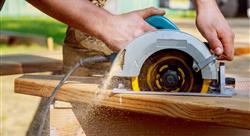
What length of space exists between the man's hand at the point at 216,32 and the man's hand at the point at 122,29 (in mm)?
153

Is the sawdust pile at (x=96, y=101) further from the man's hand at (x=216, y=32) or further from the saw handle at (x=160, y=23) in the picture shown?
the man's hand at (x=216, y=32)

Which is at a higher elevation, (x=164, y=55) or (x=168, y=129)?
(x=164, y=55)

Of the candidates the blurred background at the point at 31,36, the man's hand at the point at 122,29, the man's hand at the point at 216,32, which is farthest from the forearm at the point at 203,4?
the blurred background at the point at 31,36

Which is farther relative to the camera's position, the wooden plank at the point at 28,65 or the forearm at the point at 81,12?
the wooden plank at the point at 28,65

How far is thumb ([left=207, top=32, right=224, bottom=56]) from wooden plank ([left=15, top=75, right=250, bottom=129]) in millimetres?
103

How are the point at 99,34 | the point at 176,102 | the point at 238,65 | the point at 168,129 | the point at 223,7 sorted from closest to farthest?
the point at 176,102 < the point at 99,34 < the point at 168,129 < the point at 238,65 < the point at 223,7

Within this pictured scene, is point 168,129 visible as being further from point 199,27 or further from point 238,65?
point 238,65

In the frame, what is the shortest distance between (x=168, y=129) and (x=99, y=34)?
289 mm

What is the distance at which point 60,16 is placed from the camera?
1501 millimetres

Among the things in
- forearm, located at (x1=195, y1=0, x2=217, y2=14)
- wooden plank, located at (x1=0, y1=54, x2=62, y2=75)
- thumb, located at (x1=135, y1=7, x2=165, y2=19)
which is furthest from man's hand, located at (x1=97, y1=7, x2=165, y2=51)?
wooden plank, located at (x1=0, y1=54, x2=62, y2=75)

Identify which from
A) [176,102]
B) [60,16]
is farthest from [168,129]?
[60,16]

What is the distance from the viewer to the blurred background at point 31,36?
3.68 meters

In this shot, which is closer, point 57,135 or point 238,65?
point 57,135

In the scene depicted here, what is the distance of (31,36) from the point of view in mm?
7289
